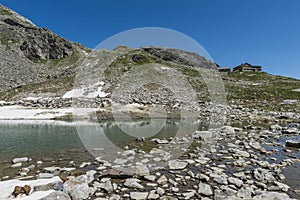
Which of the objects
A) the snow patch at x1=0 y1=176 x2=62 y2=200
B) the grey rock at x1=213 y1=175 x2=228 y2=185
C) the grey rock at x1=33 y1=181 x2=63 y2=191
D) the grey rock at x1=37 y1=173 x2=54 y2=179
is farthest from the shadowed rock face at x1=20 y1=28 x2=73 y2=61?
the grey rock at x1=213 y1=175 x2=228 y2=185

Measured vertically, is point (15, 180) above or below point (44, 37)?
below

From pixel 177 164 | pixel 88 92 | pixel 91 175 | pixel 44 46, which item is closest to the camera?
pixel 91 175

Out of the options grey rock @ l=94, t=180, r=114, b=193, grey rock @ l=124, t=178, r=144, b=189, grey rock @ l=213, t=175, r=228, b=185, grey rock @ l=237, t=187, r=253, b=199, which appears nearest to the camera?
grey rock @ l=237, t=187, r=253, b=199

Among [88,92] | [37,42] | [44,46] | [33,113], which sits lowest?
[33,113]

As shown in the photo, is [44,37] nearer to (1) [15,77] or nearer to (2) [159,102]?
(1) [15,77]

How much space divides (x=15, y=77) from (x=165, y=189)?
58609 millimetres

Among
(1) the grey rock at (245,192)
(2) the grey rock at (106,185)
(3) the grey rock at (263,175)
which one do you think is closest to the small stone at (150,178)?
(2) the grey rock at (106,185)

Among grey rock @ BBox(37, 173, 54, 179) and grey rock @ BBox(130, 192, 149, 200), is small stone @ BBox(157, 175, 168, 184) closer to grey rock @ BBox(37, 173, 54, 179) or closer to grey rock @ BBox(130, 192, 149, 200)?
grey rock @ BBox(130, 192, 149, 200)

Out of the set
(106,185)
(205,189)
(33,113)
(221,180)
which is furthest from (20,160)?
(33,113)

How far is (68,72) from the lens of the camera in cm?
5434

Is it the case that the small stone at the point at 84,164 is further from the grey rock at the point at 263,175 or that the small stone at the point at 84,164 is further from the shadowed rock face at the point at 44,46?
the shadowed rock face at the point at 44,46

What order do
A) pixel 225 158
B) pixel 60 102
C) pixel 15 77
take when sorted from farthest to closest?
pixel 15 77 → pixel 60 102 → pixel 225 158

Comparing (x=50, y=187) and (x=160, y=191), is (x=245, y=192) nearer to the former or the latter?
(x=160, y=191)

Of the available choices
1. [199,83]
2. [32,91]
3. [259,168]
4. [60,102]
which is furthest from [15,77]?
[259,168]
